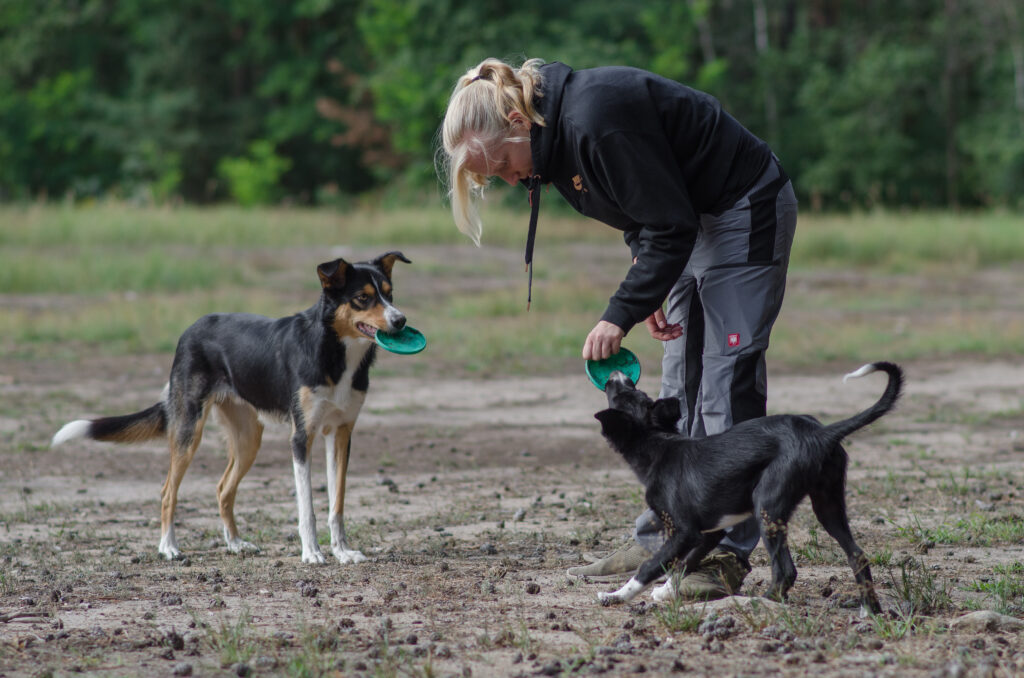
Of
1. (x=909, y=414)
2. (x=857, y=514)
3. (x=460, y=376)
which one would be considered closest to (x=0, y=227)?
(x=460, y=376)

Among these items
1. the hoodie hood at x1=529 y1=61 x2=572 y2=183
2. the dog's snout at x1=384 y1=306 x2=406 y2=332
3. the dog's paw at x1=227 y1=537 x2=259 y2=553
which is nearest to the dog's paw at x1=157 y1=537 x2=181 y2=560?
the dog's paw at x1=227 y1=537 x2=259 y2=553

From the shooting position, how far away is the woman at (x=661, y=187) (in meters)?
4.39

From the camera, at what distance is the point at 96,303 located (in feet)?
50.4

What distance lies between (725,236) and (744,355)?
Result: 0.48 meters

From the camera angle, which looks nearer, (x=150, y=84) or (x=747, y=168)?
(x=747, y=168)

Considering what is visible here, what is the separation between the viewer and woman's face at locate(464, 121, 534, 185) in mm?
4555

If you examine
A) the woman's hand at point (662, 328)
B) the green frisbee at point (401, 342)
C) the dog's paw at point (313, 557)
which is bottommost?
the dog's paw at point (313, 557)

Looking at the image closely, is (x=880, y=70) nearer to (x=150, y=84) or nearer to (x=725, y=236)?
(x=150, y=84)

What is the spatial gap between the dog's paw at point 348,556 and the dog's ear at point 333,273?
131 cm

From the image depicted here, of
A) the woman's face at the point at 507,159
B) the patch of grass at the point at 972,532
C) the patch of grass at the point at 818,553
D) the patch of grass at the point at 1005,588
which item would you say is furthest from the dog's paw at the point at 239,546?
the patch of grass at the point at 1005,588

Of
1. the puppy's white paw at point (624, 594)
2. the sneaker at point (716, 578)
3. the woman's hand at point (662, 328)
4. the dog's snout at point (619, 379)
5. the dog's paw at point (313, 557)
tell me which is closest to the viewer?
the puppy's white paw at point (624, 594)

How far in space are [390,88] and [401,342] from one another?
2765cm

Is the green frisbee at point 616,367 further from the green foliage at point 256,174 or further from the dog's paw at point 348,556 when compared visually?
the green foliage at point 256,174

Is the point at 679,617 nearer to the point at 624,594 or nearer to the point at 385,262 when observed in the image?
the point at 624,594
